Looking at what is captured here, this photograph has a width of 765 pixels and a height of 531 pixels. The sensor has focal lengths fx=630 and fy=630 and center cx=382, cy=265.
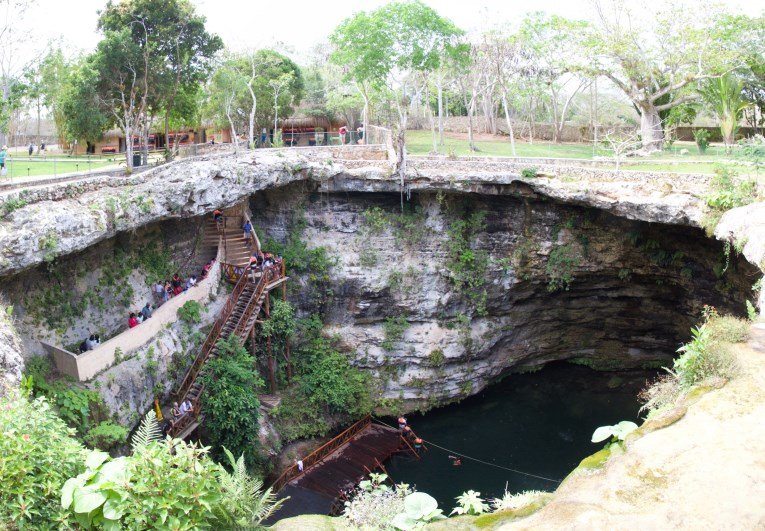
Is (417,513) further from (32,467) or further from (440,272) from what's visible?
(440,272)

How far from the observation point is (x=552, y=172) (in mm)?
24016

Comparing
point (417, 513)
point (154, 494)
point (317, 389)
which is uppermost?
point (154, 494)

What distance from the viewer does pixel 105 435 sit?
1592 centimetres

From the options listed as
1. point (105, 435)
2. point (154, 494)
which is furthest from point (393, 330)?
point (154, 494)

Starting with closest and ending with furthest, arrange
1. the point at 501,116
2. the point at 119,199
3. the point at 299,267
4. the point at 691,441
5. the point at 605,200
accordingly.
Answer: the point at 691,441
the point at 119,199
the point at 605,200
the point at 299,267
the point at 501,116

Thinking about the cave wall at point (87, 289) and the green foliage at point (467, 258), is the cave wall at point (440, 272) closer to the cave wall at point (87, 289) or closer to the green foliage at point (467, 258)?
the green foliage at point (467, 258)

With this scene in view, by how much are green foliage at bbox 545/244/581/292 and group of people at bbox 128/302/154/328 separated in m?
15.4

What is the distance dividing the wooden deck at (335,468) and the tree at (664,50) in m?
19.3

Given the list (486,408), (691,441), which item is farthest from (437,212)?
(691,441)

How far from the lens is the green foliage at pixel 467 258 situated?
85.4 feet

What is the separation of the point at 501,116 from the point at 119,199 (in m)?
45.1

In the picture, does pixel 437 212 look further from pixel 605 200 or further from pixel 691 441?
pixel 691 441

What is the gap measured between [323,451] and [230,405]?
4.62 metres

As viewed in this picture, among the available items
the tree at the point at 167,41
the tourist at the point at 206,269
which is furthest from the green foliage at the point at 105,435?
the tree at the point at 167,41
